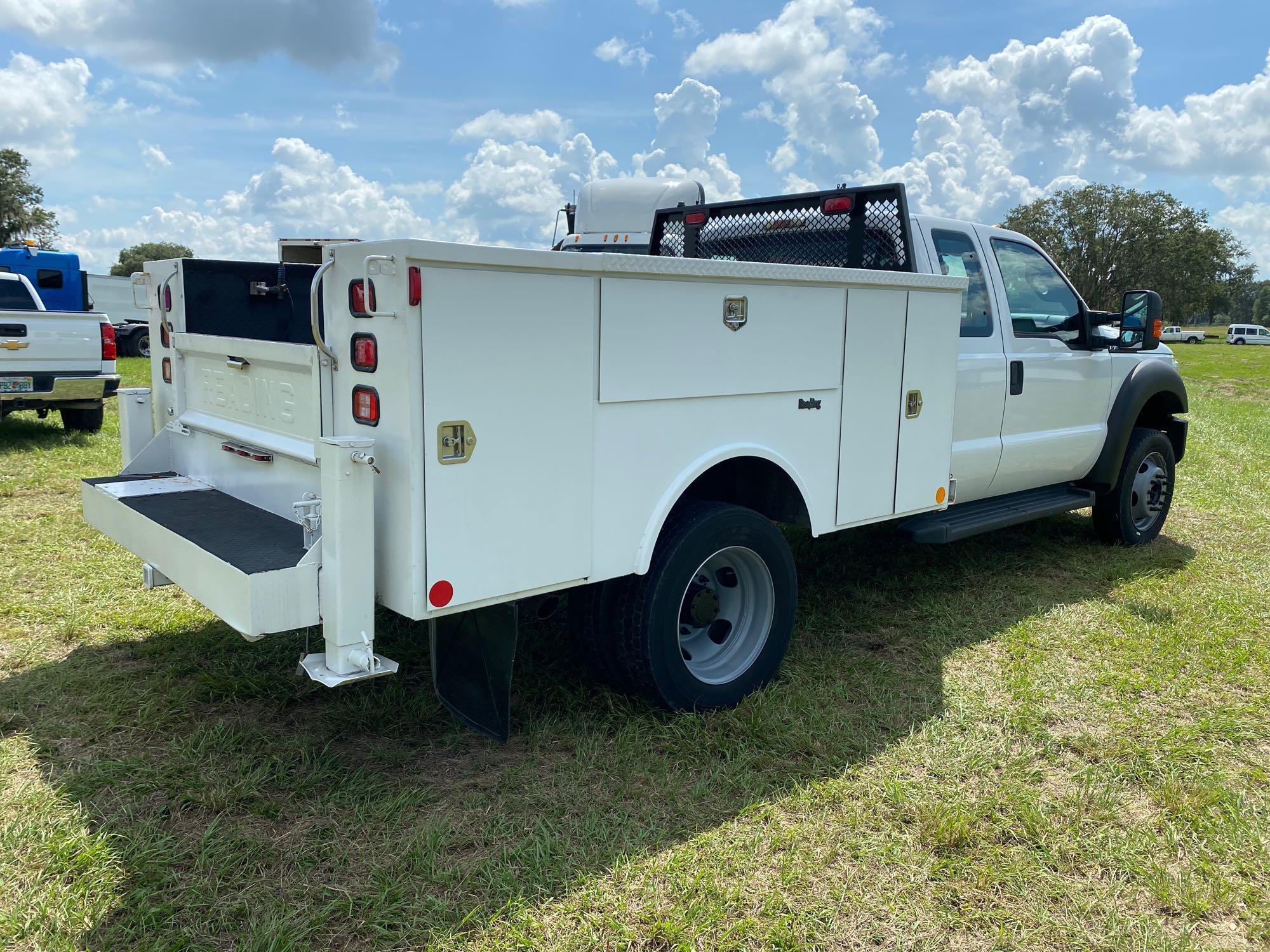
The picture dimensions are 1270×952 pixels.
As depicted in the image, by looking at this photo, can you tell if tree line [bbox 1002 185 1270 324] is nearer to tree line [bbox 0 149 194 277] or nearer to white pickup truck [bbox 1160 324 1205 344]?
white pickup truck [bbox 1160 324 1205 344]

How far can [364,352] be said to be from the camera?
296cm

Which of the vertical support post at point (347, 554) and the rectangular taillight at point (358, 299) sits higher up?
the rectangular taillight at point (358, 299)

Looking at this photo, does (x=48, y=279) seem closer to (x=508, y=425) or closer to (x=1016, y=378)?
(x=1016, y=378)

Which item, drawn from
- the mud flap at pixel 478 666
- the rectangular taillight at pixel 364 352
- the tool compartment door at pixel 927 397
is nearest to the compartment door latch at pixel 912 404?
the tool compartment door at pixel 927 397

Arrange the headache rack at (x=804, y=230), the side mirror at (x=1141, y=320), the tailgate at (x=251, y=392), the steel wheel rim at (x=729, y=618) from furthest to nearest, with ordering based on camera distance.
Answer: the side mirror at (x=1141, y=320), the headache rack at (x=804, y=230), the steel wheel rim at (x=729, y=618), the tailgate at (x=251, y=392)

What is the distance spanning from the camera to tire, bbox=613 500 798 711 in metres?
3.62

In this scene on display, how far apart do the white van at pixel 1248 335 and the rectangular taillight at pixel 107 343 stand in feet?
256

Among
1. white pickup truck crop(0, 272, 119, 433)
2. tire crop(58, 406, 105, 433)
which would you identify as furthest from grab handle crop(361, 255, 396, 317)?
tire crop(58, 406, 105, 433)

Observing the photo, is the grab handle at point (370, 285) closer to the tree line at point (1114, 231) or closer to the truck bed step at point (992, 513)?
the truck bed step at point (992, 513)

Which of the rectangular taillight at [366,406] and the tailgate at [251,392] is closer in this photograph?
the rectangular taillight at [366,406]

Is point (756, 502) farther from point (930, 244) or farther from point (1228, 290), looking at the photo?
point (1228, 290)

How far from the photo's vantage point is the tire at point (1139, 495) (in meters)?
6.68

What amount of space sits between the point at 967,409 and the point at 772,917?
128 inches

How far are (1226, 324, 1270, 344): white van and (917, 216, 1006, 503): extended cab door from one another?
7774cm
